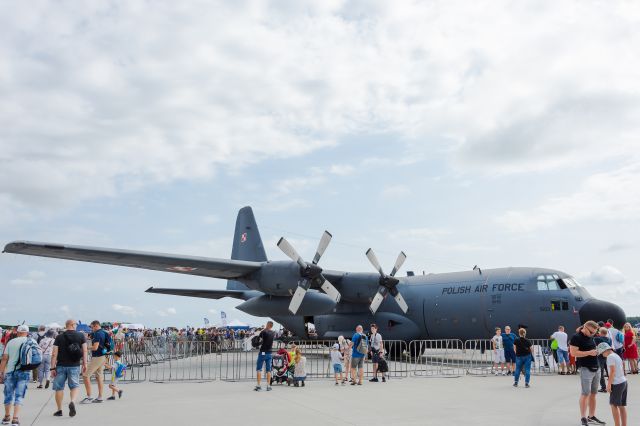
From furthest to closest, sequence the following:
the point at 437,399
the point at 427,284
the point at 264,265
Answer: the point at 427,284 < the point at 264,265 < the point at 437,399

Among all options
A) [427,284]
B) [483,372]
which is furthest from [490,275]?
[483,372]

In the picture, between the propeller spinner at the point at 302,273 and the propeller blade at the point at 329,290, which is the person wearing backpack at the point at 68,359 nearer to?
the propeller spinner at the point at 302,273

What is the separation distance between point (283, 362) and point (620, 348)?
849 centimetres

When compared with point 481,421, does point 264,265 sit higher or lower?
higher

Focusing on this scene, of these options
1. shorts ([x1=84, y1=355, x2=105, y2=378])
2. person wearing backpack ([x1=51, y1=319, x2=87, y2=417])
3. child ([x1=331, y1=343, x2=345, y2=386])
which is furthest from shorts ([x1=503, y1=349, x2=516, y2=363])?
person wearing backpack ([x1=51, y1=319, x2=87, y2=417])

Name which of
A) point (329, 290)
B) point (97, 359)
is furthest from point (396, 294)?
point (97, 359)

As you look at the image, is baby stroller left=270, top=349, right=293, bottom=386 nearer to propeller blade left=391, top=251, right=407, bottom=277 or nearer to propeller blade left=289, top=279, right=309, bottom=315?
propeller blade left=289, top=279, right=309, bottom=315

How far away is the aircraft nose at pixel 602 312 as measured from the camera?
53.0ft

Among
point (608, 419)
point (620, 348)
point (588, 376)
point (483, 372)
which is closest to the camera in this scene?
point (588, 376)

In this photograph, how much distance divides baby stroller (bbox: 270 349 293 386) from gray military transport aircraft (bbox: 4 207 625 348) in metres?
4.82

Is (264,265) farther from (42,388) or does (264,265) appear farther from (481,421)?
(481,421)

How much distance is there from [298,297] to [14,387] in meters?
11.1

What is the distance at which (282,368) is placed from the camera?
13430 mm

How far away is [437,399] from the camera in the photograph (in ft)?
34.9
